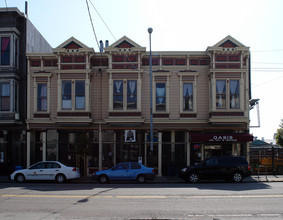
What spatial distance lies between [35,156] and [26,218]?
14.1m

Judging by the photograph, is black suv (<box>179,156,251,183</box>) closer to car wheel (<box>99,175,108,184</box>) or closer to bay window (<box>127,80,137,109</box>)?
car wheel (<box>99,175,108,184</box>)

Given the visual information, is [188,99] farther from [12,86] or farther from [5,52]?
[5,52]

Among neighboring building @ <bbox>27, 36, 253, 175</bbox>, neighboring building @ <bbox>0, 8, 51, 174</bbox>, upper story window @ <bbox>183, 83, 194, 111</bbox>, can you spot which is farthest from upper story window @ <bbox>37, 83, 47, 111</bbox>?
upper story window @ <bbox>183, 83, 194, 111</bbox>

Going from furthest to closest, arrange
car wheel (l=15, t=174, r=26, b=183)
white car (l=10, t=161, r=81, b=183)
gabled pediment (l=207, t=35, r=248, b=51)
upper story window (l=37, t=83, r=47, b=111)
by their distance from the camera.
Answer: upper story window (l=37, t=83, r=47, b=111), gabled pediment (l=207, t=35, r=248, b=51), car wheel (l=15, t=174, r=26, b=183), white car (l=10, t=161, r=81, b=183)

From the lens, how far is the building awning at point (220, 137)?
2002 centimetres

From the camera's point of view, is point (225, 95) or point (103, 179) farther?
point (225, 95)

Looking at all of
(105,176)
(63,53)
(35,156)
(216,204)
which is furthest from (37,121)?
(216,204)

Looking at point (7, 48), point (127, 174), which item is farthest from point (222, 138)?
point (7, 48)

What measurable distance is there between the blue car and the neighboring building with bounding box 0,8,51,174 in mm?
8015

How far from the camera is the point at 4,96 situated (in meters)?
21.5

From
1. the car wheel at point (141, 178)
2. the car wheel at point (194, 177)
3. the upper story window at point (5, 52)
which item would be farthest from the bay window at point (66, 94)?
the car wheel at point (194, 177)

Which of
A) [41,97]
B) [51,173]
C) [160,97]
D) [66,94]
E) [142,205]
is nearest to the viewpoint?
[142,205]

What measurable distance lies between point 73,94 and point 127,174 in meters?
7.63

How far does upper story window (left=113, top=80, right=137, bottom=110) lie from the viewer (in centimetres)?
2112
